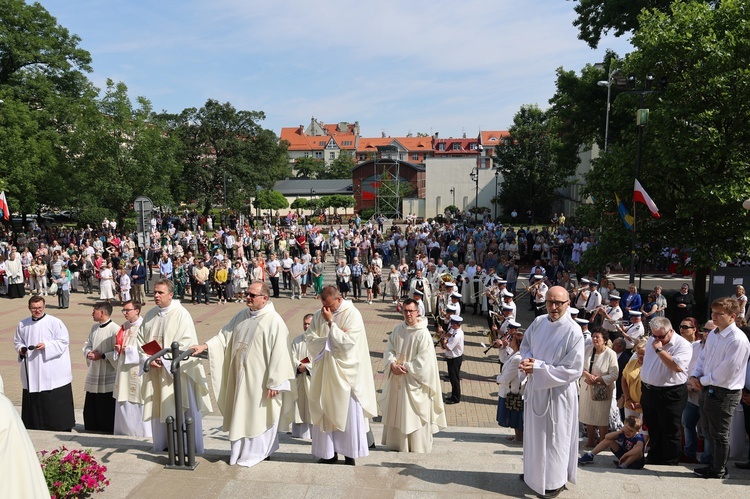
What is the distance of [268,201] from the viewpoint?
184 ft

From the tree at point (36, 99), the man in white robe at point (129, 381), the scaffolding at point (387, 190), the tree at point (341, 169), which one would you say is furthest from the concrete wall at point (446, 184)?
the man in white robe at point (129, 381)

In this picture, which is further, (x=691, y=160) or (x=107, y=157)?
(x=107, y=157)

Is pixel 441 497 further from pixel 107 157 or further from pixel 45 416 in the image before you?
pixel 107 157

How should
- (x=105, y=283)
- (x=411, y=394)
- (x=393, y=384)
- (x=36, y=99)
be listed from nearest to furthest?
(x=411, y=394)
(x=393, y=384)
(x=105, y=283)
(x=36, y=99)

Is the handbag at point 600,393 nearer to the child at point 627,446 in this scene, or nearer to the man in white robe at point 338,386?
the child at point 627,446

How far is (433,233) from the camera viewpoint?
29562 mm

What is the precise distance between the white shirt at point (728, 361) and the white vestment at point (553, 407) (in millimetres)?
1750

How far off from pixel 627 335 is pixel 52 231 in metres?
31.2

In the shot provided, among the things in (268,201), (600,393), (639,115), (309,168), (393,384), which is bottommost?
(600,393)

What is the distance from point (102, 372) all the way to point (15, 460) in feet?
18.8

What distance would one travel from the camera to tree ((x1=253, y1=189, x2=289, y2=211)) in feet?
181

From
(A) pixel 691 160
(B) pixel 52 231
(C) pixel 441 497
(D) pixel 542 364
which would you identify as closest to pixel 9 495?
(C) pixel 441 497

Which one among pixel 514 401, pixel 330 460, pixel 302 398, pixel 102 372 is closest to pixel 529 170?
pixel 514 401

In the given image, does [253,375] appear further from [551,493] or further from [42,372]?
[42,372]
